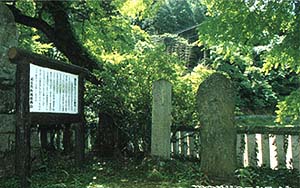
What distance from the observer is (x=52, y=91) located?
5.62 meters

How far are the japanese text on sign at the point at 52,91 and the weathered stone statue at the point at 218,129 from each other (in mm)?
2147

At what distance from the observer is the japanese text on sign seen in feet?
17.0

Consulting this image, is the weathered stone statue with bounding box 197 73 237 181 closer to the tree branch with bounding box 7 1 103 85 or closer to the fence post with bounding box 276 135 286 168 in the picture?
the fence post with bounding box 276 135 286 168

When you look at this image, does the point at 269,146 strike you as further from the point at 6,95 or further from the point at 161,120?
the point at 6,95

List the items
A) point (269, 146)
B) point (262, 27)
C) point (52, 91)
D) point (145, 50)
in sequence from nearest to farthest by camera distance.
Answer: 1. point (52, 91)
2. point (262, 27)
3. point (269, 146)
4. point (145, 50)

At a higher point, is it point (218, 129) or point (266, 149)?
point (218, 129)

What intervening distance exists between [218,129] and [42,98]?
247cm

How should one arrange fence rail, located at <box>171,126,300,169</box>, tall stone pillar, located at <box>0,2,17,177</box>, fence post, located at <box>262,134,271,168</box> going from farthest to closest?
fence post, located at <box>262,134,271,168</box>, fence rail, located at <box>171,126,300,169</box>, tall stone pillar, located at <box>0,2,17,177</box>

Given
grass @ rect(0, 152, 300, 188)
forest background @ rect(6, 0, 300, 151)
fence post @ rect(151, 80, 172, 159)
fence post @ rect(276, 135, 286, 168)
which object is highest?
forest background @ rect(6, 0, 300, 151)

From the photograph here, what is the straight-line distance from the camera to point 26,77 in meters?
5.03

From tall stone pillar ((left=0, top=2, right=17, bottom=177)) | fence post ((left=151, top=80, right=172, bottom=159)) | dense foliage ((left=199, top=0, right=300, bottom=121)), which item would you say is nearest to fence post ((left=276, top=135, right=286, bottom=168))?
dense foliage ((left=199, top=0, right=300, bottom=121))

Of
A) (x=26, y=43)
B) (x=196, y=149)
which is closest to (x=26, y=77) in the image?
(x=196, y=149)

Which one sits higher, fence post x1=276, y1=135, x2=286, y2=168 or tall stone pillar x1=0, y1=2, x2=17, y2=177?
tall stone pillar x1=0, y1=2, x2=17, y2=177

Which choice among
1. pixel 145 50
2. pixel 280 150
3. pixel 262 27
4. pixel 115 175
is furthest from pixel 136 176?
pixel 145 50
